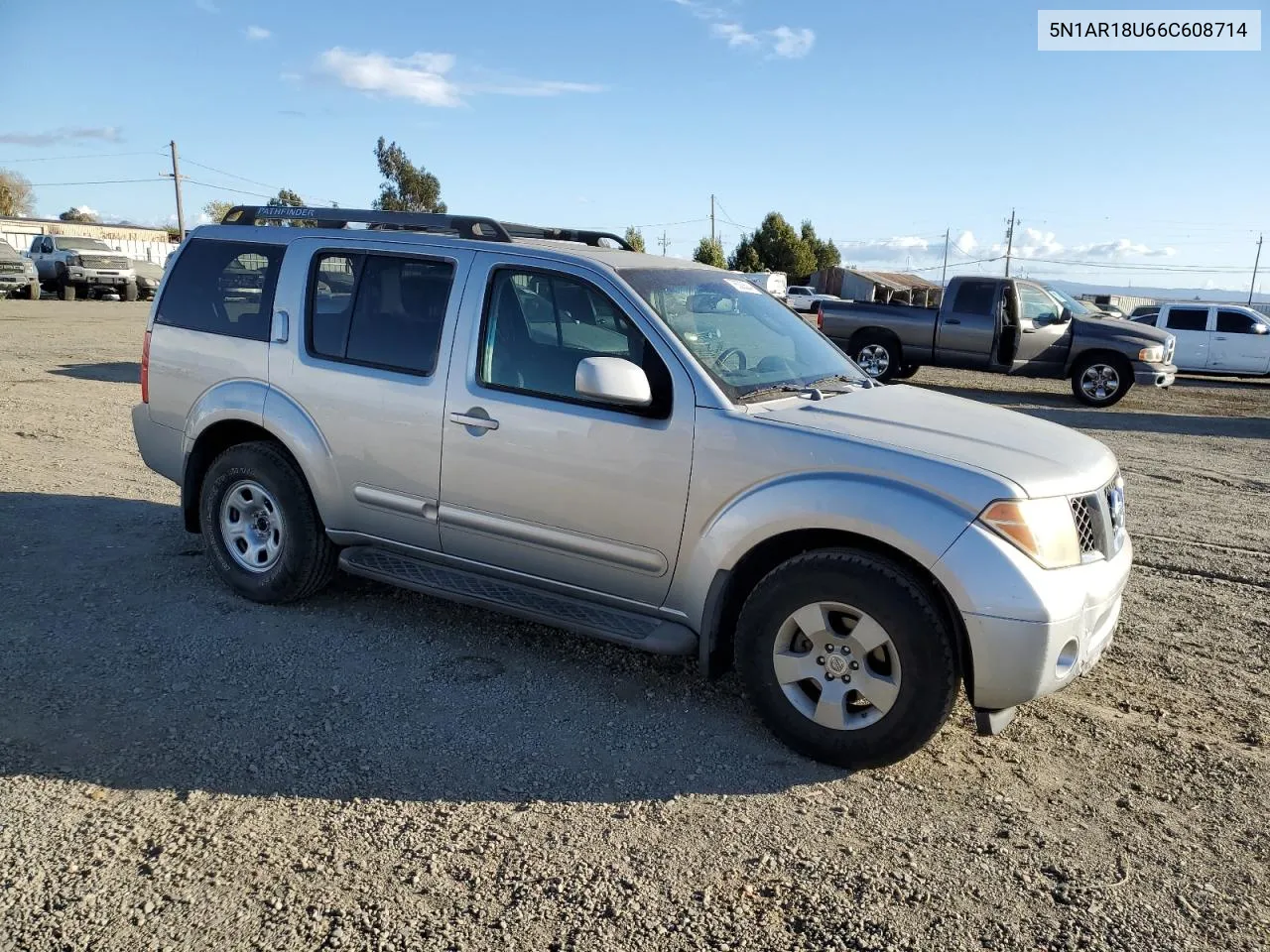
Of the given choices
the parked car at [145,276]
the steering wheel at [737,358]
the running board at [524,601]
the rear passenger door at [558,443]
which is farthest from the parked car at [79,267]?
the steering wheel at [737,358]

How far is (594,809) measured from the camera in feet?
11.2

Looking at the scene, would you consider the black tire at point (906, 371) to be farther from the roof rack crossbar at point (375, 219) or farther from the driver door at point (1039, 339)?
the roof rack crossbar at point (375, 219)

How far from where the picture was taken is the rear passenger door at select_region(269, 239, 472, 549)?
461 centimetres

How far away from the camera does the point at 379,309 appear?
4.82 metres

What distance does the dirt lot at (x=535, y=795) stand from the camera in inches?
111

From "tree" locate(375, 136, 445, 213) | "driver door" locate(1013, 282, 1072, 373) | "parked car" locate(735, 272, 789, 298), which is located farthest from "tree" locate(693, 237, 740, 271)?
"parked car" locate(735, 272, 789, 298)

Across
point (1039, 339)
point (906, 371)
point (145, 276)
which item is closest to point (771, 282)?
point (1039, 339)

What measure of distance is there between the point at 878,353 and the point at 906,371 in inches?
31.7

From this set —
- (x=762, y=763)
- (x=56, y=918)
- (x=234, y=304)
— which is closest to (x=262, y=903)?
(x=56, y=918)

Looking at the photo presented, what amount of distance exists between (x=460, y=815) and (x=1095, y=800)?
2.26 m

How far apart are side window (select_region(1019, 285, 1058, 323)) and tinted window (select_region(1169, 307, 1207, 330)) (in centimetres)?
727

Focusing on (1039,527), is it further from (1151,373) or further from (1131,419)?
(1151,373)

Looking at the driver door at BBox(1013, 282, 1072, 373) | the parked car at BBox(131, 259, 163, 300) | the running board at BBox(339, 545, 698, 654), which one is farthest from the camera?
the parked car at BBox(131, 259, 163, 300)

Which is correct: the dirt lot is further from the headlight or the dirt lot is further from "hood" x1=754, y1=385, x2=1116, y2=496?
"hood" x1=754, y1=385, x2=1116, y2=496
